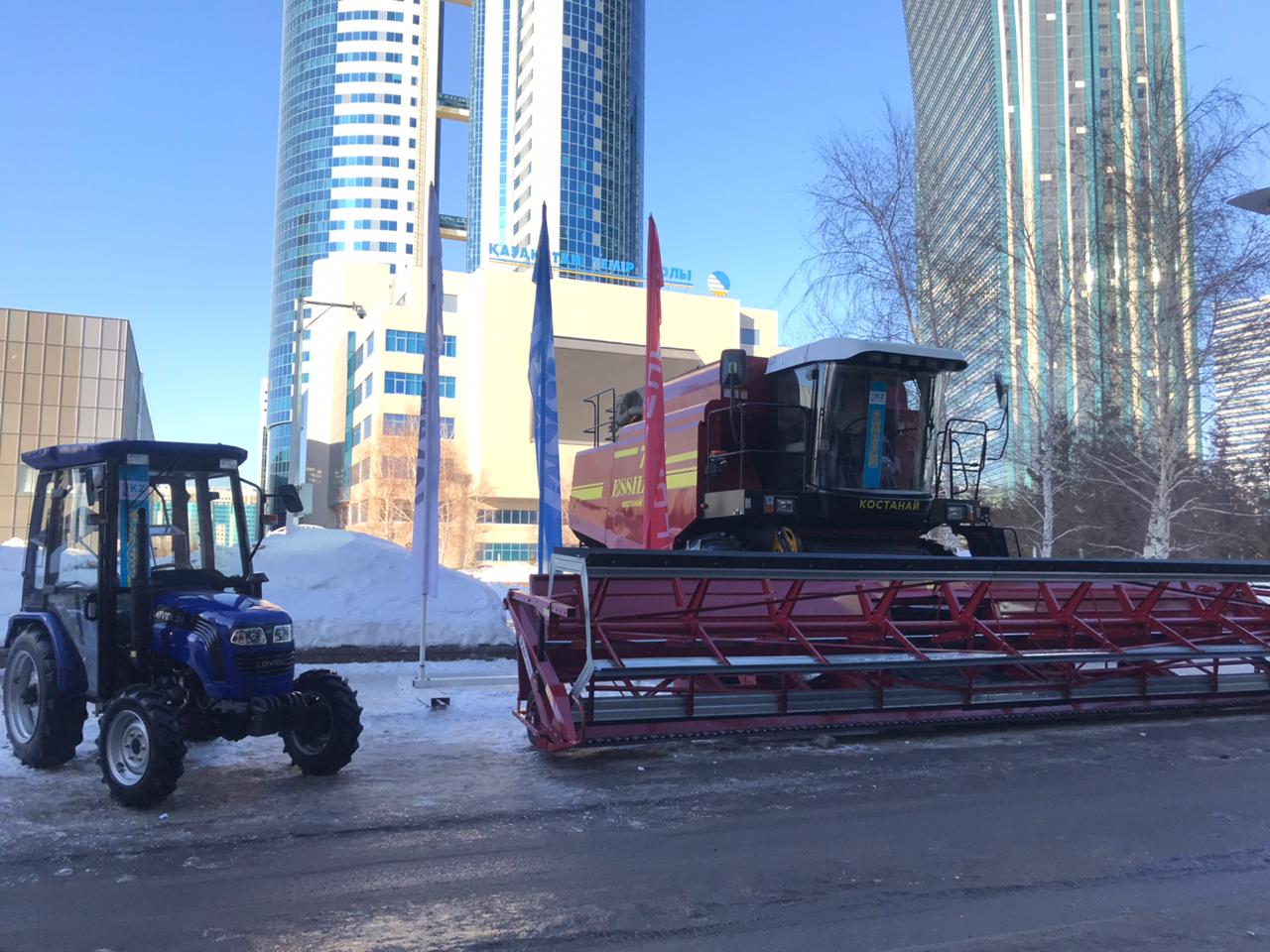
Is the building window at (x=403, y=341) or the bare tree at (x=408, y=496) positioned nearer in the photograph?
the bare tree at (x=408, y=496)

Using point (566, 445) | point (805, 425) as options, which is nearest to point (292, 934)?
point (805, 425)

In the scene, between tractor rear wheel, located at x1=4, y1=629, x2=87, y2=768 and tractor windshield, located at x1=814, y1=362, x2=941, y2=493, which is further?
tractor windshield, located at x1=814, y1=362, x2=941, y2=493

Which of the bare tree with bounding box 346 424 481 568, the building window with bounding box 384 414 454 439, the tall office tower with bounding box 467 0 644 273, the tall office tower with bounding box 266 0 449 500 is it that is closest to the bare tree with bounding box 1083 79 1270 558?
the bare tree with bounding box 346 424 481 568

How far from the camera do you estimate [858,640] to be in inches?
330

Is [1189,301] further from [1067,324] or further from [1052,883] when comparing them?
[1052,883]

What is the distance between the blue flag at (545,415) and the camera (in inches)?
449

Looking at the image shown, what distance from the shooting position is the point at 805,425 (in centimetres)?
977

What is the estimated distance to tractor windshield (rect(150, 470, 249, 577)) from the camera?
6.75 meters

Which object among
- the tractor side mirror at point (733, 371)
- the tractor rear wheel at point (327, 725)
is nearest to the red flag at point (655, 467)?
the tractor side mirror at point (733, 371)

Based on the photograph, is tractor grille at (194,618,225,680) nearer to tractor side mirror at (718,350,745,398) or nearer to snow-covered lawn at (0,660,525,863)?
snow-covered lawn at (0,660,525,863)

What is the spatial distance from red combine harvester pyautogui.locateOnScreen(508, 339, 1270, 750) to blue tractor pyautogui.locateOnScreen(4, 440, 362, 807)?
1.94 metres

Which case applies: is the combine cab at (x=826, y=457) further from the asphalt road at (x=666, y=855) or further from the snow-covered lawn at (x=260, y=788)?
the snow-covered lawn at (x=260, y=788)

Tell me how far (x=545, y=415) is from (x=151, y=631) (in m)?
5.91

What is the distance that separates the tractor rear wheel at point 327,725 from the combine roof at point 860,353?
5.69 metres
